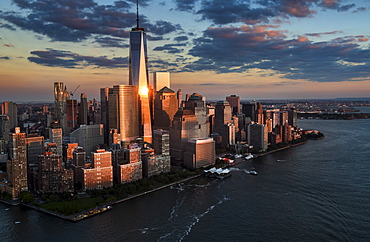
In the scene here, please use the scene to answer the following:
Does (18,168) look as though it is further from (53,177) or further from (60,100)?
(60,100)

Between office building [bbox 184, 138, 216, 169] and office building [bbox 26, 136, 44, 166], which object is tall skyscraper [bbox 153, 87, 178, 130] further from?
office building [bbox 26, 136, 44, 166]

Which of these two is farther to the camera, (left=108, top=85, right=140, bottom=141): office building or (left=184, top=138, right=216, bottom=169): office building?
(left=108, top=85, right=140, bottom=141): office building

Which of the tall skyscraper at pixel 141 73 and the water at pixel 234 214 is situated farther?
the tall skyscraper at pixel 141 73

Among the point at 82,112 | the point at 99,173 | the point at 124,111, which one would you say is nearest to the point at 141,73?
the point at 124,111

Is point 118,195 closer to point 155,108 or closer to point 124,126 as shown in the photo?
point 124,126

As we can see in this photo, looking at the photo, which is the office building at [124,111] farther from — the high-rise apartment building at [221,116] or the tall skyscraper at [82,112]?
the high-rise apartment building at [221,116]

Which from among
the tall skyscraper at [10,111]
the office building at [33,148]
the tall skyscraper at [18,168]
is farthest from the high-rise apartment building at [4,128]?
the tall skyscraper at [18,168]

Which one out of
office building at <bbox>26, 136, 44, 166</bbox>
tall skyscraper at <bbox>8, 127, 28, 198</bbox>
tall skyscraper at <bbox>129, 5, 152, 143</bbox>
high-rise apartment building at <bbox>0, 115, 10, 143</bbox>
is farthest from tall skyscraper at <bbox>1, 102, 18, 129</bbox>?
tall skyscraper at <bbox>8, 127, 28, 198</bbox>

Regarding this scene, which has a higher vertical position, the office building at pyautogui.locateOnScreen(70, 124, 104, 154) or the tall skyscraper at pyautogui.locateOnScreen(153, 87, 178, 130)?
the tall skyscraper at pyautogui.locateOnScreen(153, 87, 178, 130)
